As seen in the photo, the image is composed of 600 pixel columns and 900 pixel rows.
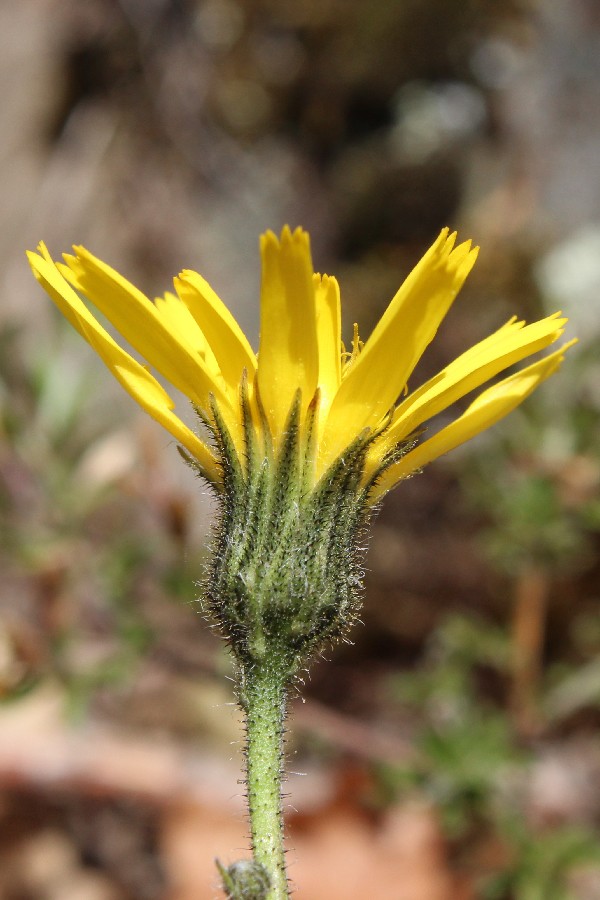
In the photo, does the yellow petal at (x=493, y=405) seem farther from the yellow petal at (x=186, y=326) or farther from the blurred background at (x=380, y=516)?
the blurred background at (x=380, y=516)

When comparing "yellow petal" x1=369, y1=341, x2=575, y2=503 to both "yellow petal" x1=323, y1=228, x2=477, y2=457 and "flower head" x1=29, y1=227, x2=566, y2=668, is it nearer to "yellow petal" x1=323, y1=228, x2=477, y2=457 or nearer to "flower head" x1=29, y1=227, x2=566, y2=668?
"flower head" x1=29, y1=227, x2=566, y2=668

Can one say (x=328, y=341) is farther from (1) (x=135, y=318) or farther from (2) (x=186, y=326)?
(1) (x=135, y=318)

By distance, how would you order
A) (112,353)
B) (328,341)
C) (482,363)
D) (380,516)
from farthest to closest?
(380,516)
(328,341)
(112,353)
(482,363)

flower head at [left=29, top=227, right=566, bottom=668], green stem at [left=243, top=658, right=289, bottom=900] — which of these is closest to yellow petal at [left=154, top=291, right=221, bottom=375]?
flower head at [left=29, top=227, right=566, bottom=668]

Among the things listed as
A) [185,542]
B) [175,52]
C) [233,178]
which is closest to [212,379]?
[185,542]

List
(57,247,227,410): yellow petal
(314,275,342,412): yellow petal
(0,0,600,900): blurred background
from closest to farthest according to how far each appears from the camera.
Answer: (57,247,227,410): yellow petal, (314,275,342,412): yellow petal, (0,0,600,900): blurred background

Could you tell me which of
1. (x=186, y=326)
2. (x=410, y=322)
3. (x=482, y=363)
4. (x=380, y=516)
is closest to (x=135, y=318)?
(x=186, y=326)

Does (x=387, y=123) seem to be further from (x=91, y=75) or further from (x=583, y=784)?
(x=583, y=784)

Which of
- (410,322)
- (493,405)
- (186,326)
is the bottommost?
(493,405)
